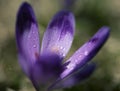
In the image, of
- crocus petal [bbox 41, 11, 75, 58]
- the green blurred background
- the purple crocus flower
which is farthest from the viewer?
the green blurred background

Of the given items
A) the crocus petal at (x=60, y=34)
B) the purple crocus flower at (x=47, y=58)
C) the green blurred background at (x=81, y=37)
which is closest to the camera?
the purple crocus flower at (x=47, y=58)

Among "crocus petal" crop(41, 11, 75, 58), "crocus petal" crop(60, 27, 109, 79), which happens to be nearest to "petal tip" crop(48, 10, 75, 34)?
"crocus petal" crop(41, 11, 75, 58)

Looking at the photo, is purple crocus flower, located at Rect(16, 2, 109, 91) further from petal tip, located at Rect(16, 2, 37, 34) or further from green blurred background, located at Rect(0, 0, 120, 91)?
green blurred background, located at Rect(0, 0, 120, 91)

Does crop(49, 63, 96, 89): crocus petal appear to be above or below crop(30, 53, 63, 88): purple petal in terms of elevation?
below

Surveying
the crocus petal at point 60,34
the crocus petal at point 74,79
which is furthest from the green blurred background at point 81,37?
the crocus petal at point 74,79

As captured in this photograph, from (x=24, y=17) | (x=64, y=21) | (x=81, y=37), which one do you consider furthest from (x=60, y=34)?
(x=81, y=37)

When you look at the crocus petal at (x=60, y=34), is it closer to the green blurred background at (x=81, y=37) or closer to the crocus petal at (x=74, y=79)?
the crocus petal at (x=74, y=79)

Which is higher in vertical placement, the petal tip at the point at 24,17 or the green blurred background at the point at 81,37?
the green blurred background at the point at 81,37
